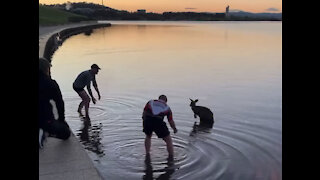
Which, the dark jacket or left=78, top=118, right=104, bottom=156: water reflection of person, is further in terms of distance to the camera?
left=78, top=118, right=104, bottom=156: water reflection of person

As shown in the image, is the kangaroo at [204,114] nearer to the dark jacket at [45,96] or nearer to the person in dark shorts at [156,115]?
the person in dark shorts at [156,115]

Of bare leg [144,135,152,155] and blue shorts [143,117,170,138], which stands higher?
blue shorts [143,117,170,138]

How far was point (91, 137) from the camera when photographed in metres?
9.47

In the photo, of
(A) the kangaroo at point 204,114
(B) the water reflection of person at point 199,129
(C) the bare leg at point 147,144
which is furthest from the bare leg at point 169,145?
(A) the kangaroo at point 204,114

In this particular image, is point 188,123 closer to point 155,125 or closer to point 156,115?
point 155,125

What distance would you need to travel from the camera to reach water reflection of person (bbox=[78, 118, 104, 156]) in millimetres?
8617

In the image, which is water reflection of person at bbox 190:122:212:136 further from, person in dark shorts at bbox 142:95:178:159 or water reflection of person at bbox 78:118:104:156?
person in dark shorts at bbox 142:95:178:159

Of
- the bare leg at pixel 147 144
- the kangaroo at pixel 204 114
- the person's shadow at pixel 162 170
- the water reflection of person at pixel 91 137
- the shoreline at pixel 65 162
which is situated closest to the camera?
the shoreline at pixel 65 162

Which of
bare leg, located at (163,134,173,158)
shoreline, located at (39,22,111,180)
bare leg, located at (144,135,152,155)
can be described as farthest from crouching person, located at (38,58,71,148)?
bare leg, located at (163,134,173,158)

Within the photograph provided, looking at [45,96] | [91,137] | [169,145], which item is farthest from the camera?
[91,137]

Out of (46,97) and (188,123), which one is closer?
(46,97)

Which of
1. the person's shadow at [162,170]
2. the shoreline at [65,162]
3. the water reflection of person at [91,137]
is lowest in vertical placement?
the person's shadow at [162,170]

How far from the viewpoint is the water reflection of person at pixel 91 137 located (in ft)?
28.3

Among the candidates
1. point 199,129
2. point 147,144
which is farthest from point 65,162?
point 199,129
